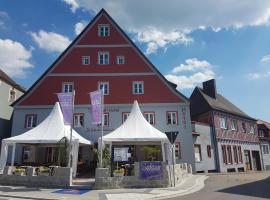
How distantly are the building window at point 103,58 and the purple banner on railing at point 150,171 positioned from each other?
14.8 m

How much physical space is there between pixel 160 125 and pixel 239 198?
15.1 meters

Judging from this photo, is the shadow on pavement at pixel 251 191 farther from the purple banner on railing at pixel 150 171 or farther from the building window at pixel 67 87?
the building window at pixel 67 87

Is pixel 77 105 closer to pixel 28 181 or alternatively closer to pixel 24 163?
pixel 24 163

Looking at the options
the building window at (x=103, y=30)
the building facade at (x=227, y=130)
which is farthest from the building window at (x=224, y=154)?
the building window at (x=103, y=30)

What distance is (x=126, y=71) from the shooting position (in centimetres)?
2795

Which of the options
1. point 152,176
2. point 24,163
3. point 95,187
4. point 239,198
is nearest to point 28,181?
point 95,187

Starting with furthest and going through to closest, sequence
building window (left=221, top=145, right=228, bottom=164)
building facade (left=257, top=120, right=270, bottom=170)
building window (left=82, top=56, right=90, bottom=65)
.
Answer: building facade (left=257, top=120, right=270, bottom=170) → building window (left=221, top=145, right=228, bottom=164) → building window (left=82, top=56, right=90, bottom=65)

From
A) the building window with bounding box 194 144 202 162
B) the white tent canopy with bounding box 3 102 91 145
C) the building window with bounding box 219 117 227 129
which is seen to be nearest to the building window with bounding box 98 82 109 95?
the white tent canopy with bounding box 3 102 91 145

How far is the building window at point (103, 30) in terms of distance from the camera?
2884 centimetres

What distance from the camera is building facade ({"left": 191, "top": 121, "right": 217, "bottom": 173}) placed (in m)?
28.8

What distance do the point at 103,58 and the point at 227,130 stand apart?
1703 centimetres

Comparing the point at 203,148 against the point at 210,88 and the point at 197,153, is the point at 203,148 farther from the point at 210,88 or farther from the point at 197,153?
the point at 210,88

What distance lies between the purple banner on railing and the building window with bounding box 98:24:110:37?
1701 centimetres

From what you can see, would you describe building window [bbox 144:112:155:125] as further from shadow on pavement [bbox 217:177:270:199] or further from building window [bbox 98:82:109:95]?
shadow on pavement [bbox 217:177:270:199]
